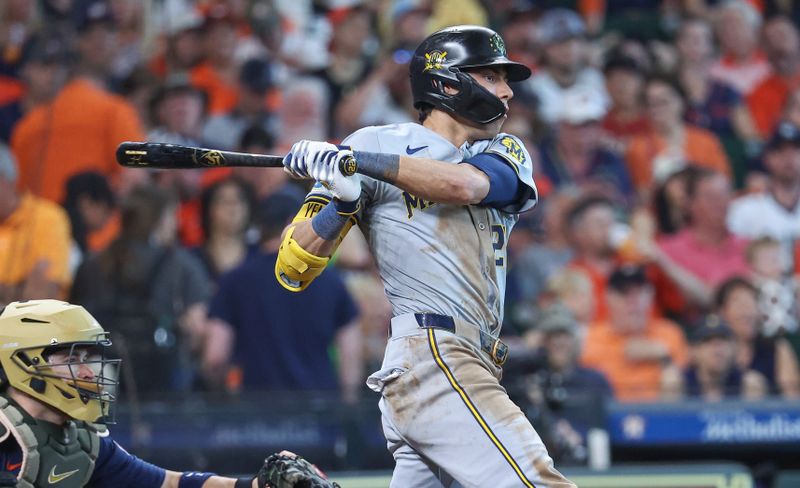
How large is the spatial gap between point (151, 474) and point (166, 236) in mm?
3724

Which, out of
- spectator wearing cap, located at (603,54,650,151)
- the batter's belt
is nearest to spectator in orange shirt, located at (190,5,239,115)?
spectator wearing cap, located at (603,54,650,151)

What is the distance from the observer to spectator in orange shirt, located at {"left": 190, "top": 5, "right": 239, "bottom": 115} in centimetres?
980

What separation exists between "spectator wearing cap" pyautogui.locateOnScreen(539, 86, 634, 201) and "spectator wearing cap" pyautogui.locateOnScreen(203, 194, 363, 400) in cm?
272

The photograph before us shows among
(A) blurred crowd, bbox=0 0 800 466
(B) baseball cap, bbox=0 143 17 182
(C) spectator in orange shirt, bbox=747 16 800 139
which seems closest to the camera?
(A) blurred crowd, bbox=0 0 800 466

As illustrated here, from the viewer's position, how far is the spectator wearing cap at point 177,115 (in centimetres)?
894

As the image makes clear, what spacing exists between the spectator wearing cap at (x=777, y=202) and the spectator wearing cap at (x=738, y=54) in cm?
132

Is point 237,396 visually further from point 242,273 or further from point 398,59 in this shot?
point 398,59

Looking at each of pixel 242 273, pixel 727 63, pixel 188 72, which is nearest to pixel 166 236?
pixel 242 273

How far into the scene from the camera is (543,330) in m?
7.80

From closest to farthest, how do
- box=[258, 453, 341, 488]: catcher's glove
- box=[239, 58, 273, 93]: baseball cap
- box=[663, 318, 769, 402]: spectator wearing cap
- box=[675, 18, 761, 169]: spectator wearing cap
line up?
box=[258, 453, 341, 488]: catcher's glove, box=[663, 318, 769, 402]: spectator wearing cap, box=[239, 58, 273, 93]: baseball cap, box=[675, 18, 761, 169]: spectator wearing cap

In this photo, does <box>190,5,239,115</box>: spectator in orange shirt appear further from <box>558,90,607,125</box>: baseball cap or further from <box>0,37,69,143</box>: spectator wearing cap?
<box>558,90,607,125</box>: baseball cap

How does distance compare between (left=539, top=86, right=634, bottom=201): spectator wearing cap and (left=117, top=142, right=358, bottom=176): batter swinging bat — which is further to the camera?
(left=539, top=86, right=634, bottom=201): spectator wearing cap

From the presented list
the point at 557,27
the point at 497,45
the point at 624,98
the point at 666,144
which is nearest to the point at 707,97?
the point at 624,98

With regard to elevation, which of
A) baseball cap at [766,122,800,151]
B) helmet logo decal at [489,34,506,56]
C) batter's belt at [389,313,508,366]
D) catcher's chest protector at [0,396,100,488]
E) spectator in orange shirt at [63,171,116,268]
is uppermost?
baseball cap at [766,122,800,151]
